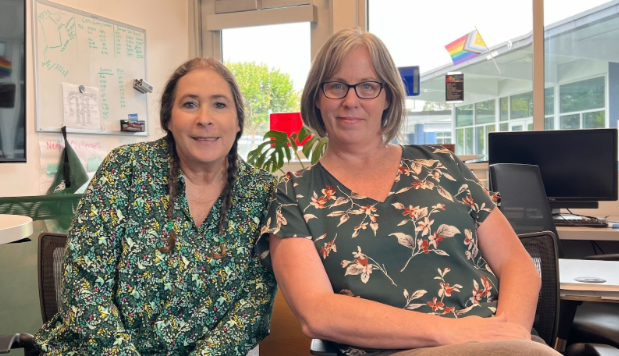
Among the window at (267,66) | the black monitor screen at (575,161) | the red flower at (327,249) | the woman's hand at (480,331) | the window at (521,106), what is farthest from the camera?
the window at (267,66)

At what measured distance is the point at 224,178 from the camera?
1.54 m

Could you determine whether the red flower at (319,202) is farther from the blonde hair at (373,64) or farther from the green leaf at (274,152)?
the green leaf at (274,152)

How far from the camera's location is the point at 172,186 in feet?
4.69

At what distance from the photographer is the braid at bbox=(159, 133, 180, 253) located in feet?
4.50

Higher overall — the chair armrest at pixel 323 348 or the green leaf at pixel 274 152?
the green leaf at pixel 274 152

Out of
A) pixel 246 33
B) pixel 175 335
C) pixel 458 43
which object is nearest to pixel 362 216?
pixel 175 335

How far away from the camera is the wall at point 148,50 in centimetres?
264

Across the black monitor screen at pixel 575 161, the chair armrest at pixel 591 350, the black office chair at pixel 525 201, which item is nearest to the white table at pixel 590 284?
the chair armrest at pixel 591 350

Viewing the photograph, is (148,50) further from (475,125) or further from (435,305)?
(435,305)

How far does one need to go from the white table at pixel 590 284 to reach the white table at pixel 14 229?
4.83 ft

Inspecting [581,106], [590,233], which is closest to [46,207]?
[590,233]

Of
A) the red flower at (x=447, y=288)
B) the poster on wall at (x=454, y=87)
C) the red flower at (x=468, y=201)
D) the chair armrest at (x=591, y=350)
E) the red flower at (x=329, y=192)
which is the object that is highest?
the poster on wall at (x=454, y=87)

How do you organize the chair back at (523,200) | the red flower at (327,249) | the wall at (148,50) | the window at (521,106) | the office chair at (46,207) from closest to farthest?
the red flower at (327,249)
the office chair at (46,207)
the chair back at (523,200)
the wall at (148,50)
the window at (521,106)

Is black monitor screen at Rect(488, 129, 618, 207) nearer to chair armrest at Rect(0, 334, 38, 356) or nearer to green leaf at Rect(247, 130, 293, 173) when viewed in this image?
green leaf at Rect(247, 130, 293, 173)
